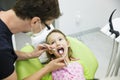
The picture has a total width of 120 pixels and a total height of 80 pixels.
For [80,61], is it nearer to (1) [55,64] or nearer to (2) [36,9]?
(1) [55,64]

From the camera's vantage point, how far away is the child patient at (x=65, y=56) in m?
1.55

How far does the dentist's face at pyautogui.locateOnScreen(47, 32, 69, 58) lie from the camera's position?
1.58 m

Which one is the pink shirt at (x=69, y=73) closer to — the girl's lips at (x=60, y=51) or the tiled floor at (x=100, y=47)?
the girl's lips at (x=60, y=51)

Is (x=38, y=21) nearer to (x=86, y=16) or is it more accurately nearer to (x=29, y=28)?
(x=29, y=28)

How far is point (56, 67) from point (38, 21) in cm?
34

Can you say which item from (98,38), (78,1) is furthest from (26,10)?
(98,38)

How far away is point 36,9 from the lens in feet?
4.09

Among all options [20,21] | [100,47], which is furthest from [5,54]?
[100,47]

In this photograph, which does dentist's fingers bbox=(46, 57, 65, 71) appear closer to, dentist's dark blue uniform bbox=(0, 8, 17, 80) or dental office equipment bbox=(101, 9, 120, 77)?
dentist's dark blue uniform bbox=(0, 8, 17, 80)

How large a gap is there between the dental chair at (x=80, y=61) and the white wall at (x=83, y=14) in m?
1.18

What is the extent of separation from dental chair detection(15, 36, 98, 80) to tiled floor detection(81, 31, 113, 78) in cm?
76

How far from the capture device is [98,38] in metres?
3.12

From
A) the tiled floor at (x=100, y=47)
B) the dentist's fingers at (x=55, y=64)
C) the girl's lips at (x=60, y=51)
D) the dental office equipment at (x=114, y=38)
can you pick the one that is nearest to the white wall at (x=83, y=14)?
the tiled floor at (x=100, y=47)

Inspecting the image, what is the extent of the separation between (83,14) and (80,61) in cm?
149
